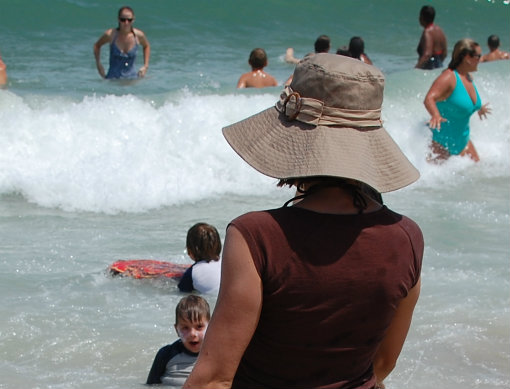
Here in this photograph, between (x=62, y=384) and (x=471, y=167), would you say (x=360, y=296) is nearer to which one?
(x=62, y=384)

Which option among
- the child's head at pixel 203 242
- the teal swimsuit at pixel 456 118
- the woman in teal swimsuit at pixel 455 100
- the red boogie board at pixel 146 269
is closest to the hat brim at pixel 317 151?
the child's head at pixel 203 242

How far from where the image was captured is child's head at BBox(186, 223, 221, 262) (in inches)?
218

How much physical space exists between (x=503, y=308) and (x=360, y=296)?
375 cm

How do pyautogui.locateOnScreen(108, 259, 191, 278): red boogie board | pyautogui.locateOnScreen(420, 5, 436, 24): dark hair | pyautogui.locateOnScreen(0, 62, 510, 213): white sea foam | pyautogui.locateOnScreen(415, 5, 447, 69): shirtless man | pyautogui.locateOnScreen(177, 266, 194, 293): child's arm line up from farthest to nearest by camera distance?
pyautogui.locateOnScreen(415, 5, 447, 69): shirtless man → pyautogui.locateOnScreen(420, 5, 436, 24): dark hair → pyautogui.locateOnScreen(0, 62, 510, 213): white sea foam → pyautogui.locateOnScreen(108, 259, 191, 278): red boogie board → pyautogui.locateOnScreen(177, 266, 194, 293): child's arm

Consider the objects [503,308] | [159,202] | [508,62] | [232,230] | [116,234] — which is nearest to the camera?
[232,230]

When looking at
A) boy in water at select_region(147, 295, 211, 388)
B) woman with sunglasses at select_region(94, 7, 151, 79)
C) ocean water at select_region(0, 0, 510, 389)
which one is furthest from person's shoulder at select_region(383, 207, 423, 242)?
woman with sunglasses at select_region(94, 7, 151, 79)

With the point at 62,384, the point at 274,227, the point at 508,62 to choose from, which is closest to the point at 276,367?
the point at 274,227

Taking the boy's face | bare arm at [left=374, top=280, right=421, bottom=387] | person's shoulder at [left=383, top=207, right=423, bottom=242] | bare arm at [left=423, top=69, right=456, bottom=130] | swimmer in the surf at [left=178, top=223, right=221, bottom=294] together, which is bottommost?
swimmer in the surf at [left=178, top=223, right=221, bottom=294]

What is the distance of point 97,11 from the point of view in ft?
61.0

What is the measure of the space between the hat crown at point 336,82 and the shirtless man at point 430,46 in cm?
1129

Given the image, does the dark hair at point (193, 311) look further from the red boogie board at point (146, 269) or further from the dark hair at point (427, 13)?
the dark hair at point (427, 13)

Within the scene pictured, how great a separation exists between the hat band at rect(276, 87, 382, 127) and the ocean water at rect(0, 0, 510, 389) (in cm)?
270

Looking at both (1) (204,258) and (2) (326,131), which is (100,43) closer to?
(1) (204,258)

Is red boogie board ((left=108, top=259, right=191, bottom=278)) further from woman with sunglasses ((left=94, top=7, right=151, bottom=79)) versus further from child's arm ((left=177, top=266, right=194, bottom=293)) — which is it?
woman with sunglasses ((left=94, top=7, right=151, bottom=79))
